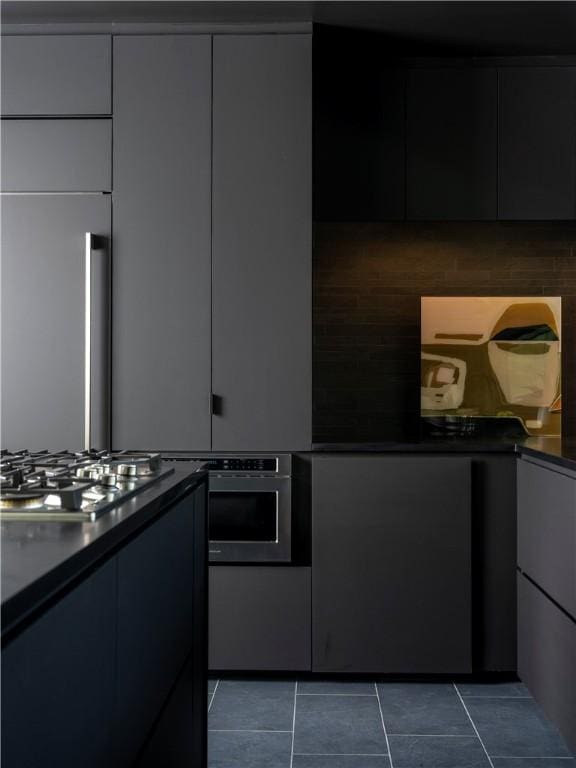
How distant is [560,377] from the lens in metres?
3.71

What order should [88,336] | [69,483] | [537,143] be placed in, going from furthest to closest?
1. [537,143]
2. [88,336]
3. [69,483]

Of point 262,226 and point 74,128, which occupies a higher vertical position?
point 74,128

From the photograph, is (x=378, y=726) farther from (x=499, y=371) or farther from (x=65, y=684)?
(x=65, y=684)

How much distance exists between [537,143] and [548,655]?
6.85ft

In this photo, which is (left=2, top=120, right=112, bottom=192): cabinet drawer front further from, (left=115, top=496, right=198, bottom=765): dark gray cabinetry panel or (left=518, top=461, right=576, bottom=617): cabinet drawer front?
(left=518, top=461, right=576, bottom=617): cabinet drawer front

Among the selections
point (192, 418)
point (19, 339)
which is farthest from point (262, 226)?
point (19, 339)

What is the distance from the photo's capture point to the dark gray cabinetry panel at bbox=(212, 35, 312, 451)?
10.1ft

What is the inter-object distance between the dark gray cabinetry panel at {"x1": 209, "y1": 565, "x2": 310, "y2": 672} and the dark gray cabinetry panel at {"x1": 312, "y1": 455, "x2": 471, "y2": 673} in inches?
4.6

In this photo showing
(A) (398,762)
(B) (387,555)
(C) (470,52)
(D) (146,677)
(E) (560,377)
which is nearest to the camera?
(D) (146,677)

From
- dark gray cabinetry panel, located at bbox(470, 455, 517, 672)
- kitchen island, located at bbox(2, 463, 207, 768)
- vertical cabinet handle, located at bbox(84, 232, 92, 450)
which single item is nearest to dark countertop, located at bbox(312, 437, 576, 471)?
dark gray cabinetry panel, located at bbox(470, 455, 517, 672)

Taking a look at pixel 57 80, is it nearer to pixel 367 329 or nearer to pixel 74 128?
pixel 74 128

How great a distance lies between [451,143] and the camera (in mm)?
3475

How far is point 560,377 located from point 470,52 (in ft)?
4.85

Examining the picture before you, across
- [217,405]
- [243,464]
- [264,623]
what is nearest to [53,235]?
[217,405]
